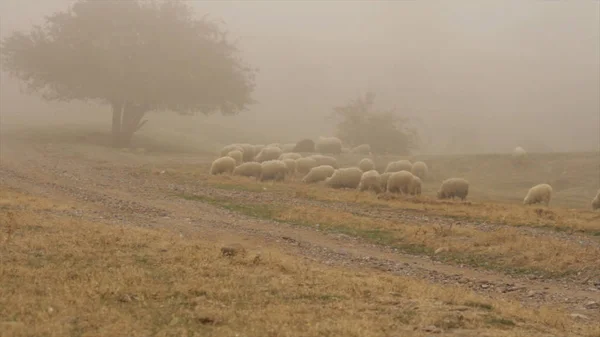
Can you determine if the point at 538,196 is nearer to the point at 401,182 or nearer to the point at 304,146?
the point at 401,182

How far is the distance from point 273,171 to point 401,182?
19.5 feet

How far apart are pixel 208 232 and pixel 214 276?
17.6 ft

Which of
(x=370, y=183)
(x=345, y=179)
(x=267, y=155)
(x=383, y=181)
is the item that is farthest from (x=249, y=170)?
A: (x=383, y=181)

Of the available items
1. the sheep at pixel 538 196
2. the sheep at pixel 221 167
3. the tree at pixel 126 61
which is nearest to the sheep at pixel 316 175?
the sheep at pixel 221 167

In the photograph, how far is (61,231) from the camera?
13.7m

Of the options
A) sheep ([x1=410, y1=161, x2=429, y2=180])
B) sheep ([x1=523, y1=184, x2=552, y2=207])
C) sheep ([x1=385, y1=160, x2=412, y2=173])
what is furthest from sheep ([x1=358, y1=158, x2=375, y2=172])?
sheep ([x1=523, y1=184, x2=552, y2=207])

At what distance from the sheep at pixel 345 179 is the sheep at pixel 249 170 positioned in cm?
350

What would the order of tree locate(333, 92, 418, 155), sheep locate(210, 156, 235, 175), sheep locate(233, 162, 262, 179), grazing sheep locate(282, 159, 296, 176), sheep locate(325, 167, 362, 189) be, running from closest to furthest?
1. sheep locate(325, 167, 362, 189)
2. sheep locate(233, 162, 262, 179)
3. sheep locate(210, 156, 235, 175)
4. grazing sheep locate(282, 159, 296, 176)
5. tree locate(333, 92, 418, 155)

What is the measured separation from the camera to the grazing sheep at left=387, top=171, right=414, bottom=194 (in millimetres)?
27266

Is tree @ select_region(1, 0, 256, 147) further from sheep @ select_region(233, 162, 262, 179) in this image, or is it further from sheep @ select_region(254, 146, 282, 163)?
sheep @ select_region(233, 162, 262, 179)

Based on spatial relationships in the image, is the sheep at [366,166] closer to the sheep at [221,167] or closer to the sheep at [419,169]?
the sheep at [419,169]

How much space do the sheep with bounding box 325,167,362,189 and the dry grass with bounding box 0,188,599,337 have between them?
15.7 meters

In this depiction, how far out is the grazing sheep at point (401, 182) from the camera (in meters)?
27.3

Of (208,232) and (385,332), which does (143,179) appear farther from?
(385,332)
